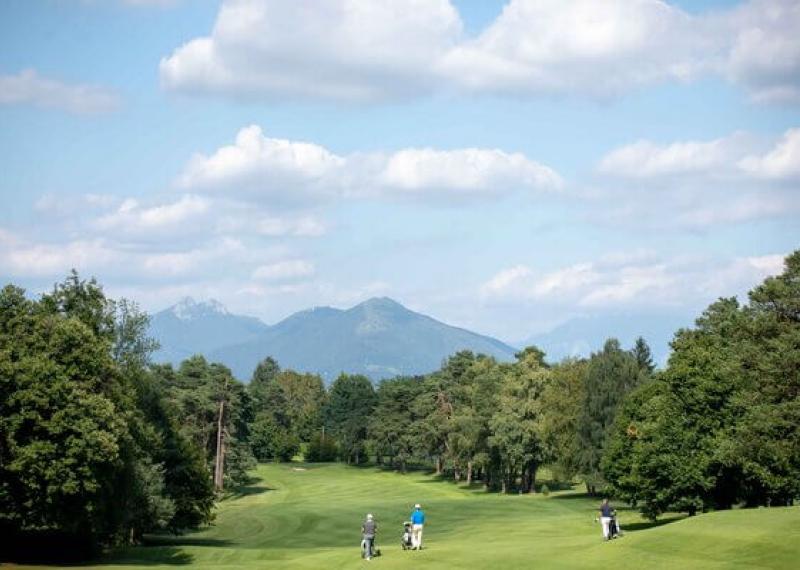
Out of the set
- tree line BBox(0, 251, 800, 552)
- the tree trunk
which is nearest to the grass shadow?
tree line BBox(0, 251, 800, 552)

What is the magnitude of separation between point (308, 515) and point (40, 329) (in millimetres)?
45173

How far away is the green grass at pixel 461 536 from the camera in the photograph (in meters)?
42.0

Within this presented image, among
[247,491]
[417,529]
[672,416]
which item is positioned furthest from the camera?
[247,491]

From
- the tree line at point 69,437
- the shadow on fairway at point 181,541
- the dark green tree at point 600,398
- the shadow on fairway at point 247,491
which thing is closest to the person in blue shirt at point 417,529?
the tree line at point 69,437

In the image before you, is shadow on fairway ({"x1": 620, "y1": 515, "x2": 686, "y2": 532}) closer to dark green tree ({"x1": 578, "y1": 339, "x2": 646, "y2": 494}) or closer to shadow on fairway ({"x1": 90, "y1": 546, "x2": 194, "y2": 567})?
dark green tree ({"x1": 578, "y1": 339, "x2": 646, "y2": 494})

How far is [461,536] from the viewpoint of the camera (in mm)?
70188

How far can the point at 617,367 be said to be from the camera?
100 m

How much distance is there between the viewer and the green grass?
4200cm

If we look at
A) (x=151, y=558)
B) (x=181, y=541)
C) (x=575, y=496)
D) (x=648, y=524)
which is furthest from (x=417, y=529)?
(x=575, y=496)

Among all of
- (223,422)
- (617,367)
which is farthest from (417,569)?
(223,422)

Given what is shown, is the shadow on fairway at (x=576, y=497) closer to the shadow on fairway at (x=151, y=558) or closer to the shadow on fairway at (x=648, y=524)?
the shadow on fairway at (x=648, y=524)

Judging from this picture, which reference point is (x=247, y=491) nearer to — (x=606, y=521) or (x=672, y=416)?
(x=672, y=416)

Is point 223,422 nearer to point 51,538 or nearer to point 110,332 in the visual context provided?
point 110,332

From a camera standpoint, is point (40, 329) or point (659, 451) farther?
point (659, 451)
